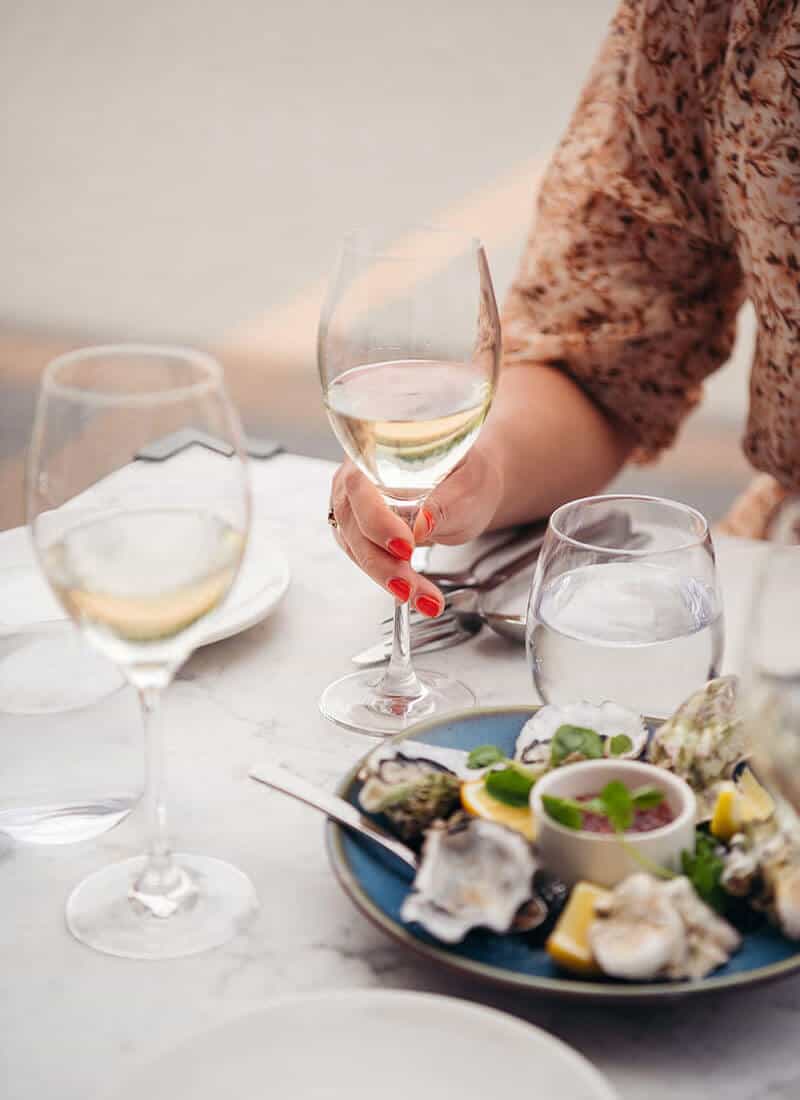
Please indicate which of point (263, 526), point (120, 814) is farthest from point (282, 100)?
point (120, 814)

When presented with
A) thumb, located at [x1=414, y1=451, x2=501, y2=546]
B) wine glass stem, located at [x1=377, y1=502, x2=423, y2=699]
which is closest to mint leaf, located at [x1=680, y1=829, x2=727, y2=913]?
wine glass stem, located at [x1=377, y1=502, x2=423, y2=699]

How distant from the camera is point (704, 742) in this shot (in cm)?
76

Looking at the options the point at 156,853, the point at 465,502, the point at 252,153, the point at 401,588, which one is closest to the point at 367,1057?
the point at 156,853

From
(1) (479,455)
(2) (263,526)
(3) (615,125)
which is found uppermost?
(3) (615,125)

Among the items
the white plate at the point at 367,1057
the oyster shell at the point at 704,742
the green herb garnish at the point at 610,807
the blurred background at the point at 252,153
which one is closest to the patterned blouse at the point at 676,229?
the oyster shell at the point at 704,742

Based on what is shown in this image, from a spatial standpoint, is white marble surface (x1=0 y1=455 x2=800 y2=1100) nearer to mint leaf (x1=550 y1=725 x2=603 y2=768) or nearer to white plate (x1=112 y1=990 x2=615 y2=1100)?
white plate (x1=112 y1=990 x2=615 y2=1100)

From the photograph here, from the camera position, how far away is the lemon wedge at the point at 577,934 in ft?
2.07

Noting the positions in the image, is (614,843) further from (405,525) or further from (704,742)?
(405,525)

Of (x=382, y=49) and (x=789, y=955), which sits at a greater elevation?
(x=789, y=955)

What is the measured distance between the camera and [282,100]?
16.9ft

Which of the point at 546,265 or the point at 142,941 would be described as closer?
the point at 142,941

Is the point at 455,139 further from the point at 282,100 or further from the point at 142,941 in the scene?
the point at 142,941

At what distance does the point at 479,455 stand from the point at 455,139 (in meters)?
3.89

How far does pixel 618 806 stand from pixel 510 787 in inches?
2.5
